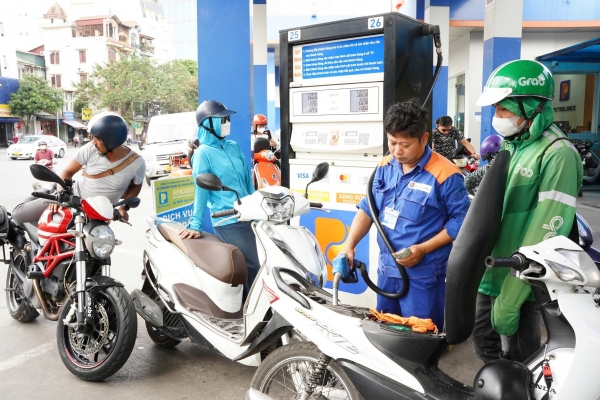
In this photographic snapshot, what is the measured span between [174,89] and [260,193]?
51.5 metres

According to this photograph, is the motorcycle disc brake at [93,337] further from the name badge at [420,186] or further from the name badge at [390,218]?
the name badge at [420,186]

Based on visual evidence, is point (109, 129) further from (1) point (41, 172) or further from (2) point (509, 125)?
(2) point (509, 125)

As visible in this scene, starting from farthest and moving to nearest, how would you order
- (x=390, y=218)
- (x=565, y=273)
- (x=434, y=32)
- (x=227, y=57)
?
(x=227, y=57) < (x=434, y=32) < (x=390, y=218) < (x=565, y=273)

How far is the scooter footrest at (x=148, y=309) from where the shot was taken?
3.75 meters

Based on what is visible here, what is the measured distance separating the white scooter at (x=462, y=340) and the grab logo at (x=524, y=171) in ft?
0.93

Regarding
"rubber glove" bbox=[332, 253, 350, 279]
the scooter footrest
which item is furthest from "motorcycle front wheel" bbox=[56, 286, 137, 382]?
"rubber glove" bbox=[332, 253, 350, 279]

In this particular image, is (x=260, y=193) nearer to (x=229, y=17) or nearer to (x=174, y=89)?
(x=229, y=17)

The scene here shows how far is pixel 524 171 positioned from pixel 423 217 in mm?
555

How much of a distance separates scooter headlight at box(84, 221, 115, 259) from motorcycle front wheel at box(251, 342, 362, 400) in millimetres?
1721

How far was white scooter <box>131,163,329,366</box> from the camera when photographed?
9.62 feet

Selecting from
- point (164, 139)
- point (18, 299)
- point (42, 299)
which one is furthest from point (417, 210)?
point (164, 139)

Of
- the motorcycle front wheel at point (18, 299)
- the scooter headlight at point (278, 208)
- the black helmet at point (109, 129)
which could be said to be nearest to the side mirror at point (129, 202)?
the black helmet at point (109, 129)

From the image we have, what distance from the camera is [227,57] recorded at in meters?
5.86

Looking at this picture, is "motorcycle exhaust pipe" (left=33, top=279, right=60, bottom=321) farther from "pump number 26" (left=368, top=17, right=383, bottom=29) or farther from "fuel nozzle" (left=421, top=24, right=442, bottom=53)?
"fuel nozzle" (left=421, top=24, right=442, bottom=53)
